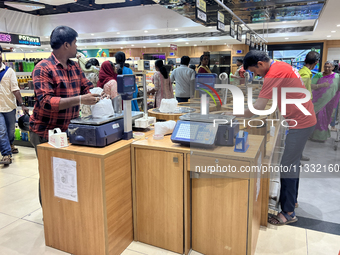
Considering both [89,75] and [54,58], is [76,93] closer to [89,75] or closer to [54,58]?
[54,58]

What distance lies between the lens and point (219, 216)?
202 centimetres

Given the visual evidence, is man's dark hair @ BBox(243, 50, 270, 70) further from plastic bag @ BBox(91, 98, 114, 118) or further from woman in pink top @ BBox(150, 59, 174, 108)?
woman in pink top @ BBox(150, 59, 174, 108)

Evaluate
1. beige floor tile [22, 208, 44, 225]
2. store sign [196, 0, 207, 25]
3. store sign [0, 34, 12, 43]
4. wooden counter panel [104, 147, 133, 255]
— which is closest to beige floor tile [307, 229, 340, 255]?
wooden counter panel [104, 147, 133, 255]

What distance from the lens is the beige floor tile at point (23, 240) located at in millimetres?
2207

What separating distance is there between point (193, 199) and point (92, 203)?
2.54 ft

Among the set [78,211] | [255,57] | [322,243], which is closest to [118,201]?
[78,211]

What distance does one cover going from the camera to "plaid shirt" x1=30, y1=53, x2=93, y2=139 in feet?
6.67

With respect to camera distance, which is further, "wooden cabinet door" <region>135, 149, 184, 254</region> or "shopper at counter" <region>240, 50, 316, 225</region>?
"shopper at counter" <region>240, 50, 316, 225</region>

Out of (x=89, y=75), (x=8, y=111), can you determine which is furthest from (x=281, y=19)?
(x=8, y=111)

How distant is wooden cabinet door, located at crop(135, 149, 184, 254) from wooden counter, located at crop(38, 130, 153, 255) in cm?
11

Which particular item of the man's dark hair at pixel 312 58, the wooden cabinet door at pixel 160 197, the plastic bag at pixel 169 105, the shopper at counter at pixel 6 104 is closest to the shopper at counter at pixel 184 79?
the plastic bag at pixel 169 105

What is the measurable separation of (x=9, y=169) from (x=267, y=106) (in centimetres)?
380

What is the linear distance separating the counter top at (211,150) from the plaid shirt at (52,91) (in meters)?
0.66

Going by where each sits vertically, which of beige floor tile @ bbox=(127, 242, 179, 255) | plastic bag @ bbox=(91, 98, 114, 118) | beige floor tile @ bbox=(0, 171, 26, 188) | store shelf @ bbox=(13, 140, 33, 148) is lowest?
beige floor tile @ bbox=(127, 242, 179, 255)
